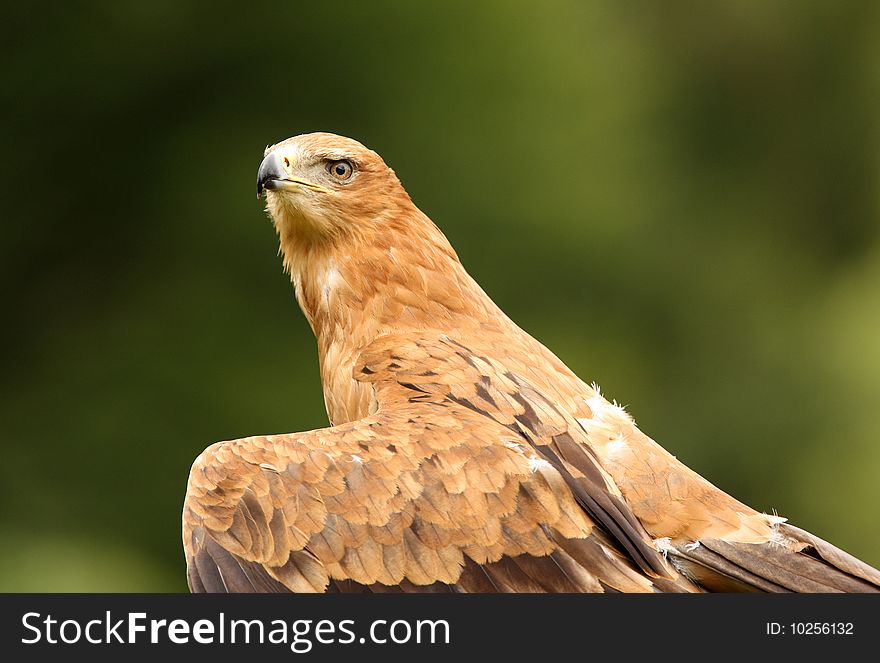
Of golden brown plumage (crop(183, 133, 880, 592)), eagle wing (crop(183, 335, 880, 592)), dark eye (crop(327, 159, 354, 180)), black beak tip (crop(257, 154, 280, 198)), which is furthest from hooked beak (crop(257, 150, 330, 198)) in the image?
eagle wing (crop(183, 335, 880, 592))

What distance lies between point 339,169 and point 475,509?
5.78ft

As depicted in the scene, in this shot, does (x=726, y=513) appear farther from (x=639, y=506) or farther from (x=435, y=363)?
(x=435, y=363)

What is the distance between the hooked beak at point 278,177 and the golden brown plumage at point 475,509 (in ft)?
3.03

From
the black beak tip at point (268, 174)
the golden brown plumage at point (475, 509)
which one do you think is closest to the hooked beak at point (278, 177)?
the black beak tip at point (268, 174)

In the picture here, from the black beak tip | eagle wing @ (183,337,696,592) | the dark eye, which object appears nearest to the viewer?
eagle wing @ (183,337,696,592)

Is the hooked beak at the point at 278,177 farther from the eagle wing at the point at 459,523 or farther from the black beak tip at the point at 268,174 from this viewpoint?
the eagle wing at the point at 459,523

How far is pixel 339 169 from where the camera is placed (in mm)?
4988

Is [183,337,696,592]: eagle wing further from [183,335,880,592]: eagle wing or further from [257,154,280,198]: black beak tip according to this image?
[257,154,280,198]: black beak tip

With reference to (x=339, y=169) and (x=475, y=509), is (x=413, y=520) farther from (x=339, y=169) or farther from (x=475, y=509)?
(x=339, y=169)

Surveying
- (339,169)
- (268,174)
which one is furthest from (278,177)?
(339,169)

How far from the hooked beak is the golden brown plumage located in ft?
3.03

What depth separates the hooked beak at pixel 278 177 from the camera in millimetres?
4836

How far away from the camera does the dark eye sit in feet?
16.3
